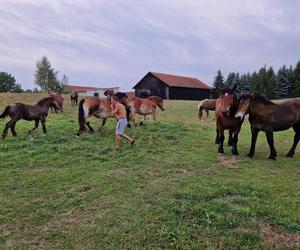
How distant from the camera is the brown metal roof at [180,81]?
60.3 metres

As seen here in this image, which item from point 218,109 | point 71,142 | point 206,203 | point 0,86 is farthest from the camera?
point 0,86

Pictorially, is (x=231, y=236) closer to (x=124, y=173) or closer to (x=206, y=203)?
(x=206, y=203)

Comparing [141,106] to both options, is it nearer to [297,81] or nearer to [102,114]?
[102,114]

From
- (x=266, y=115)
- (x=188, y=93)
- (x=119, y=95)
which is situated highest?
(x=188, y=93)

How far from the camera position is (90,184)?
7043mm

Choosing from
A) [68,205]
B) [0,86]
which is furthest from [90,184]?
[0,86]

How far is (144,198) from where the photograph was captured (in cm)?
623

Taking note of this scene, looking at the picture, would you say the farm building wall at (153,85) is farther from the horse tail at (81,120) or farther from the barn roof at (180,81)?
the horse tail at (81,120)

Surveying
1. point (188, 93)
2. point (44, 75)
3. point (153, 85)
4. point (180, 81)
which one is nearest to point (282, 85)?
point (188, 93)

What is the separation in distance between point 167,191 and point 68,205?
190 centimetres

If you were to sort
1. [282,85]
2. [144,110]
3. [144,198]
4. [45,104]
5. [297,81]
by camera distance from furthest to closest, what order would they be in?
[282,85]
[297,81]
[144,110]
[45,104]
[144,198]

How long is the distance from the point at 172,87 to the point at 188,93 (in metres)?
4.13

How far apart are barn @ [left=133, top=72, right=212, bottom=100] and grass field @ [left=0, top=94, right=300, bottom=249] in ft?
163

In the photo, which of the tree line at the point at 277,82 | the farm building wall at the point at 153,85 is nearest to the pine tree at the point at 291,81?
the tree line at the point at 277,82
